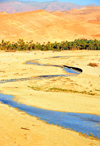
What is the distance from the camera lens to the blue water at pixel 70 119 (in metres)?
7.69

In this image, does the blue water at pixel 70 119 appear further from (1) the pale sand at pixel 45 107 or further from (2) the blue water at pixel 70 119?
(1) the pale sand at pixel 45 107

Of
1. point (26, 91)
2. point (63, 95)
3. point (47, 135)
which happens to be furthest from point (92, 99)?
point (47, 135)

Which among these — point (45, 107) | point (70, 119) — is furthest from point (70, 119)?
point (45, 107)

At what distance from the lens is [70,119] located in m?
8.78

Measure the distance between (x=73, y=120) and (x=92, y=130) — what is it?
3.92 feet

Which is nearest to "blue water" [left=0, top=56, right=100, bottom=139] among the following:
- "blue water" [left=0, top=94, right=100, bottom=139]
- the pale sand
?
"blue water" [left=0, top=94, right=100, bottom=139]

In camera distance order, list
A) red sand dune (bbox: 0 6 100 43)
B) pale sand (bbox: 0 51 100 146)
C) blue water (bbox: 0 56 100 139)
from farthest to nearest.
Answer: red sand dune (bbox: 0 6 100 43)
blue water (bbox: 0 56 100 139)
pale sand (bbox: 0 51 100 146)

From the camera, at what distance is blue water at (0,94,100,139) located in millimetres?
7686

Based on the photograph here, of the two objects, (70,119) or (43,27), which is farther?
(43,27)

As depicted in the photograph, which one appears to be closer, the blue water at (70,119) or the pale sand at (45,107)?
the pale sand at (45,107)

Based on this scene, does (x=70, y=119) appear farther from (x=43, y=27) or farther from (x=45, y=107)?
(x=43, y=27)

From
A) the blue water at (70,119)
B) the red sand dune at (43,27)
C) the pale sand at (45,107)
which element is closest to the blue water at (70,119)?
the blue water at (70,119)

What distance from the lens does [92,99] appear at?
1180cm

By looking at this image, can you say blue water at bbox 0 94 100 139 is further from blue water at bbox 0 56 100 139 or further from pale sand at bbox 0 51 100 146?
pale sand at bbox 0 51 100 146
